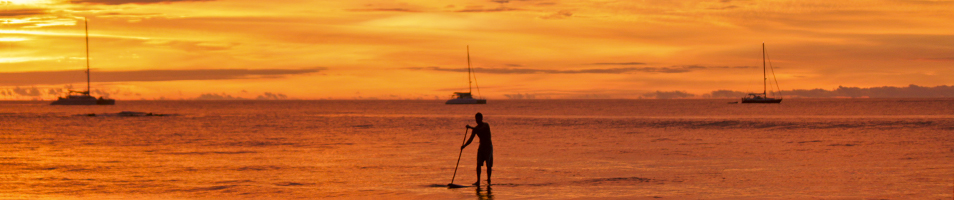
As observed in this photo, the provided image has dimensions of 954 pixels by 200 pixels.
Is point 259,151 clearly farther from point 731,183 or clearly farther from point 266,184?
point 731,183

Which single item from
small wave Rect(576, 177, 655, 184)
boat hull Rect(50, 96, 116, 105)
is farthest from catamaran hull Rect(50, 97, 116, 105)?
small wave Rect(576, 177, 655, 184)

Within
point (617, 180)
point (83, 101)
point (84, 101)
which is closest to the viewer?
point (617, 180)

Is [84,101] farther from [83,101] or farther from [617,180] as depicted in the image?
[617,180]

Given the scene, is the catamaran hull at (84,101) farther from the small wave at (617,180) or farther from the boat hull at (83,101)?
the small wave at (617,180)

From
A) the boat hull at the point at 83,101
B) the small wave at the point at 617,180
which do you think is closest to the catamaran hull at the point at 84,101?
the boat hull at the point at 83,101

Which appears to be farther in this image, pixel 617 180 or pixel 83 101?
pixel 83 101

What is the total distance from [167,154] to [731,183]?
18.9 m

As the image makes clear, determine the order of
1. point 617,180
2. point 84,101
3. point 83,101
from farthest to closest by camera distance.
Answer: point 83,101
point 84,101
point 617,180

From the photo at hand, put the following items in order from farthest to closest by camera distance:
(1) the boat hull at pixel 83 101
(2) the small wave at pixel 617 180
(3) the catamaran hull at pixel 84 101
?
(1) the boat hull at pixel 83 101 → (3) the catamaran hull at pixel 84 101 → (2) the small wave at pixel 617 180

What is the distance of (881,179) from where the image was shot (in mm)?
16281

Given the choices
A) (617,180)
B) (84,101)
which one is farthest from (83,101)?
(617,180)

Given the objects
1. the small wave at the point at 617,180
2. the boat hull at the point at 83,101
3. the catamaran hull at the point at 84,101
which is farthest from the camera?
the boat hull at the point at 83,101

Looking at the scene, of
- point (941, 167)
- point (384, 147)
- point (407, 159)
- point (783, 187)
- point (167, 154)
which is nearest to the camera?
point (783, 187)

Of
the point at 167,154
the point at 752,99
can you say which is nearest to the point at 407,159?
the point at 167,154
